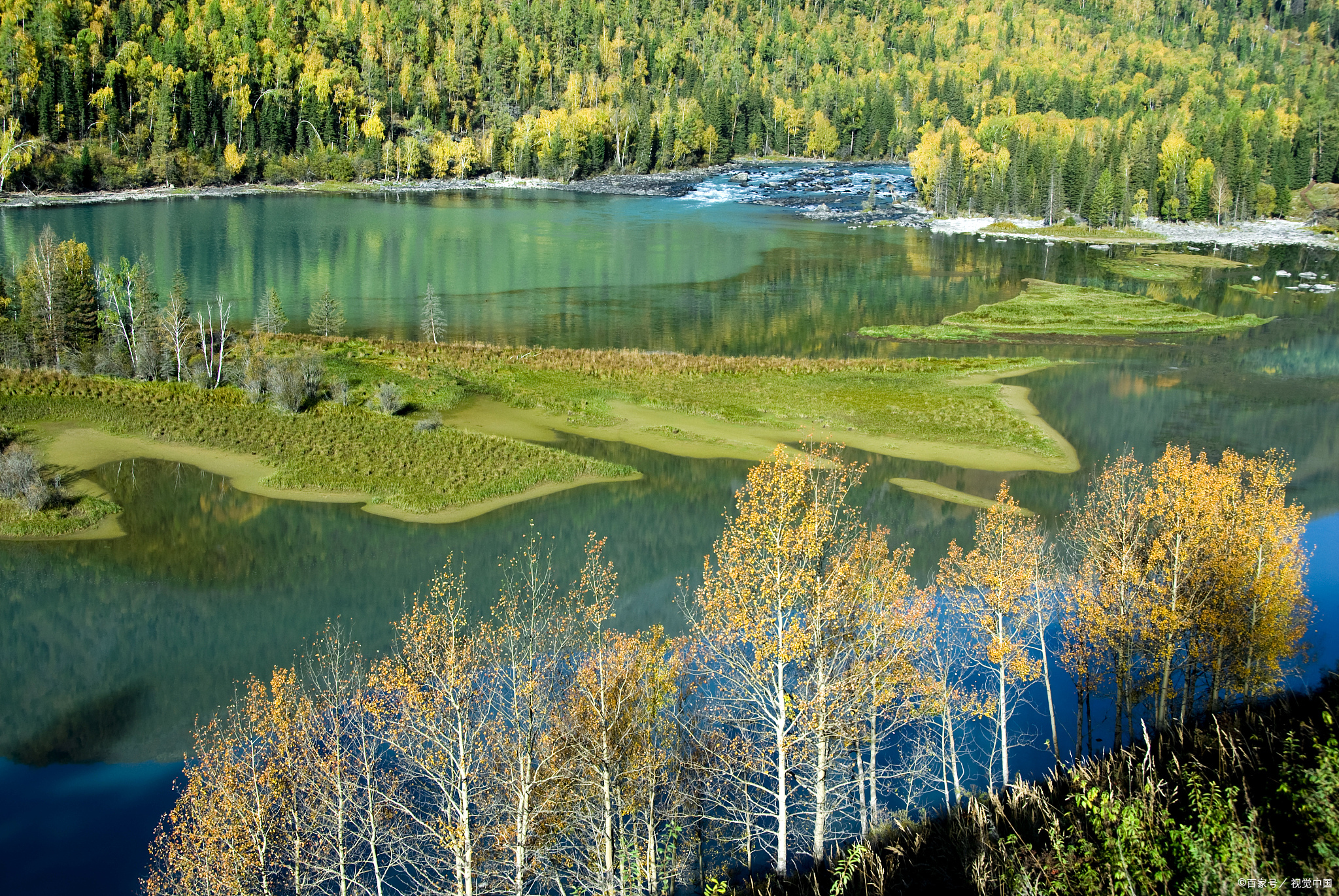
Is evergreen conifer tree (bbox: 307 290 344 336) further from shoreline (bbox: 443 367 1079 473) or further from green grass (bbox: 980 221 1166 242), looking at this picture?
green grass (bbox: 980 221 1166 242)

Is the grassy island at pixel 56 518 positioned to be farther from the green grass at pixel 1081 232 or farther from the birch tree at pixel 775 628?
the green grass at pixel 1081 232

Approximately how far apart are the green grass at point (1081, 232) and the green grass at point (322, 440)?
316ft

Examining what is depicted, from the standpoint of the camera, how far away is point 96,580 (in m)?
31.0

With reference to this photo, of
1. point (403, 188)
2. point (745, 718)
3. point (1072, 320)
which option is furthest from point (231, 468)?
point (403, 188)

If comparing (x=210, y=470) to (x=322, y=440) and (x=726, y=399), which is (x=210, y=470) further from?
(x=726, y=399)

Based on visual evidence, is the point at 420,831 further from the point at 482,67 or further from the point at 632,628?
the point at 482,67

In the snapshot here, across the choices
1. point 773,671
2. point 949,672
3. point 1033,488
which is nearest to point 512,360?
point 1033,488

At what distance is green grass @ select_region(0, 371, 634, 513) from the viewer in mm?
39062

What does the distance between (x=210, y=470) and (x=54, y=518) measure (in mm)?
6307

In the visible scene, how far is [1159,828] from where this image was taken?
1188cm

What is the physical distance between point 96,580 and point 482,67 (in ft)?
592

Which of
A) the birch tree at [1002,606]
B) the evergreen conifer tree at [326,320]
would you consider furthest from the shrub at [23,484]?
the birch tree at [1002,606]

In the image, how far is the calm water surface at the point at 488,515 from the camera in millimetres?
24484

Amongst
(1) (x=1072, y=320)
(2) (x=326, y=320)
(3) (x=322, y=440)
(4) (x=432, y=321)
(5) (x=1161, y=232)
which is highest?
(5) (x=1161, y=232)
